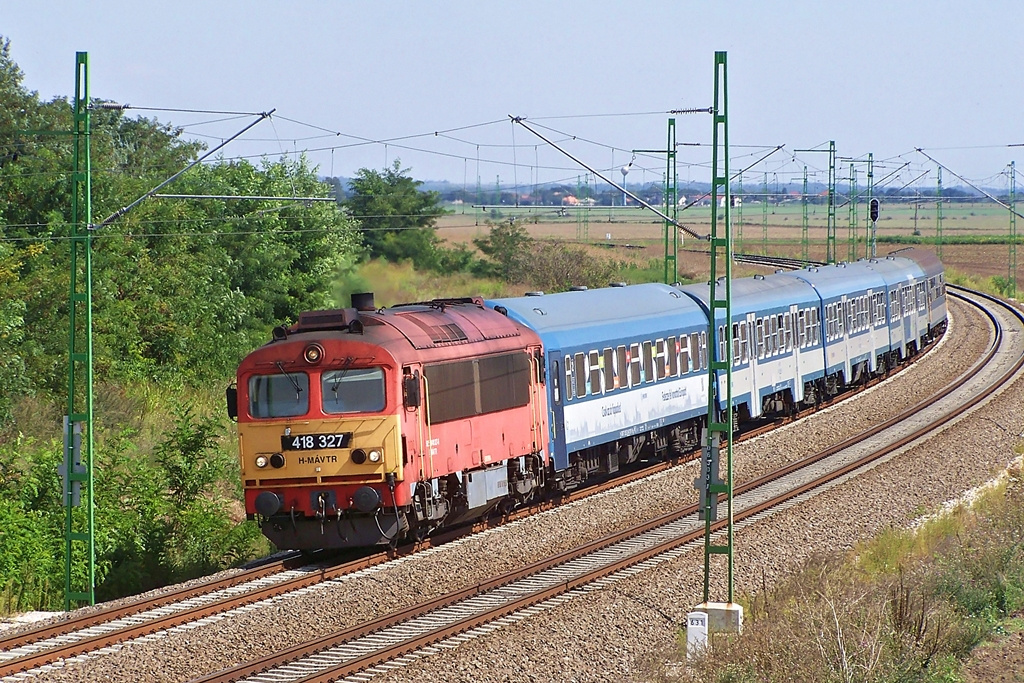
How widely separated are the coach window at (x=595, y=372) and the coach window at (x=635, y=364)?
54.5 inches

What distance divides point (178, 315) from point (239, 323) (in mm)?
4254

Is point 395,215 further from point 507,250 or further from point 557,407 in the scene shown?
point 557,407

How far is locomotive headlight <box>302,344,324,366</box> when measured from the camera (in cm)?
1795

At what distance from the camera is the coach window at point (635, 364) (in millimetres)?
25703

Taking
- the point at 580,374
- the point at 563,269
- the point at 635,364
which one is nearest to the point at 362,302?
the point at 580,374

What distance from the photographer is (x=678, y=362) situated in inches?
1096

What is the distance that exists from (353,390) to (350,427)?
1.54 ft

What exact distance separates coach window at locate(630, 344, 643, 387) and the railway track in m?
2.69

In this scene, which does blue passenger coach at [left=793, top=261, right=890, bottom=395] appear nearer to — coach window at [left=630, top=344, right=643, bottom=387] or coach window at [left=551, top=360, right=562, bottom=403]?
coach window at [left=630, top=344, right=643, bottom=387]

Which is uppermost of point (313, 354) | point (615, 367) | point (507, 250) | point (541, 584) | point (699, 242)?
point (699, 242)

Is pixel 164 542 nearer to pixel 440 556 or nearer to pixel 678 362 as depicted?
pixel 440 556

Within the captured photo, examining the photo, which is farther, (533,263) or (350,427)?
(533,263)

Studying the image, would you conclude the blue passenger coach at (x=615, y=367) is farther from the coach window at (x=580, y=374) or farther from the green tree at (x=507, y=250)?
the green tree at (x=507, y=250)

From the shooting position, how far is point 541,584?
682 inches
